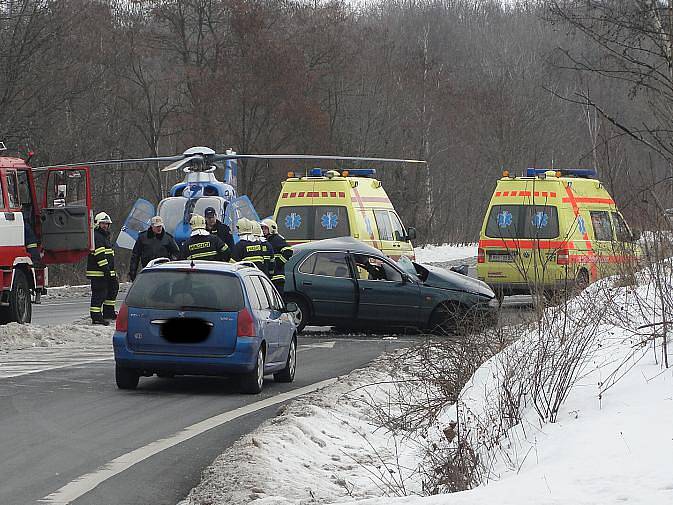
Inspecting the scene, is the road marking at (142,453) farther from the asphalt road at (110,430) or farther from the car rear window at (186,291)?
the car rear window at (186,291)

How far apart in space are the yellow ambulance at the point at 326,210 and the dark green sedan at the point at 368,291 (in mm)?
3885

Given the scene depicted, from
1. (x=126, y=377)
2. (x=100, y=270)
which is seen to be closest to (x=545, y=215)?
(x=100, y=270)

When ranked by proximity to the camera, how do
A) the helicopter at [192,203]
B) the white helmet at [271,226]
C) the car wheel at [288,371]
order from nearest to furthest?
the car wheel at [288,371], the white helmet at [271,226], the helicopter at [192,203]

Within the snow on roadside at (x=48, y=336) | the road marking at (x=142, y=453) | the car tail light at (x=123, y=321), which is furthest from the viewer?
the snow on roadside at (x=48, y=336)

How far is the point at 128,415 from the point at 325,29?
4387cm

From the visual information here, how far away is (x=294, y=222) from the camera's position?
24391 millimetres

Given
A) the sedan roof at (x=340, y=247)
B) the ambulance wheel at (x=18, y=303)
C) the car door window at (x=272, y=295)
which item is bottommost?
the ambulance wheel at (x=18, y=303)

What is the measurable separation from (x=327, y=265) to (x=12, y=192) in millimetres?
5297

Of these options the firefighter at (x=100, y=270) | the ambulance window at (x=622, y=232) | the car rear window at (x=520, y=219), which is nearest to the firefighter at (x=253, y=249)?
the firefighter at (x=100, y=270)

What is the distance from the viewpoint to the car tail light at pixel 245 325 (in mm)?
12688

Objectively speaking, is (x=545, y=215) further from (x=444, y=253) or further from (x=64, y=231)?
(x=444, y=253)

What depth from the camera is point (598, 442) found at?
22.9 feet

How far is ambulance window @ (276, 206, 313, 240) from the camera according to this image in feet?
79.4

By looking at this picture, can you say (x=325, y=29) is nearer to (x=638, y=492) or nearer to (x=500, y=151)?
(x=500, y=151)
